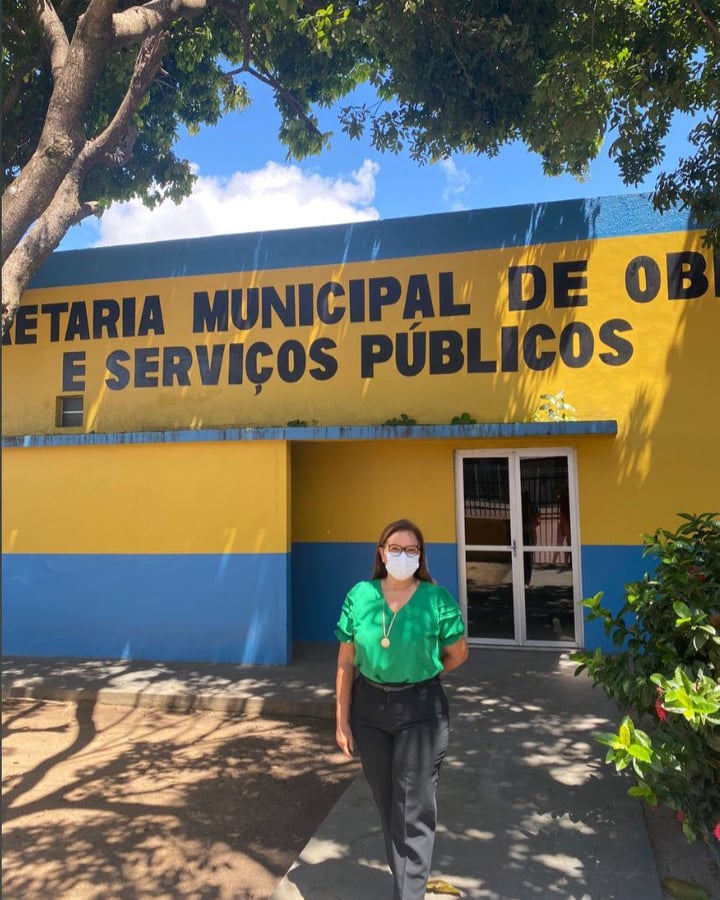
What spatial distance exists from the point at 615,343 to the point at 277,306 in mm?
3954

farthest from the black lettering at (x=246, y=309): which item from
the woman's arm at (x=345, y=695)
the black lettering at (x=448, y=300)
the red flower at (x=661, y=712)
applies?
the red flower at (x=661, y=712)

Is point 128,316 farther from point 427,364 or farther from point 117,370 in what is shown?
point 427,364

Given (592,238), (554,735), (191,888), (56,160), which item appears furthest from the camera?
(592,238)

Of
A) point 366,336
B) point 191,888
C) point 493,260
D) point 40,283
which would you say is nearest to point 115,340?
point 40,283

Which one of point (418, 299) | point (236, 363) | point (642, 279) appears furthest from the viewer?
point (236, 363)

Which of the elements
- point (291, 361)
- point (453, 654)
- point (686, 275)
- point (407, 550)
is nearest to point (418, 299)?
point (291, 361)

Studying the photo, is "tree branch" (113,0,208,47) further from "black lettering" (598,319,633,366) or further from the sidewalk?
the sidewalk

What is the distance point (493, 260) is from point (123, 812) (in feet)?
21.0

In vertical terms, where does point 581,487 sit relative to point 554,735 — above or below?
above

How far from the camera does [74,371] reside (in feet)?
27.7

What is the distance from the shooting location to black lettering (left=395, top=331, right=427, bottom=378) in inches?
299

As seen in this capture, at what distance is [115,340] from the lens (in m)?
8.36

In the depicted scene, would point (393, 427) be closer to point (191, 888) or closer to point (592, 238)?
point (592, 238)

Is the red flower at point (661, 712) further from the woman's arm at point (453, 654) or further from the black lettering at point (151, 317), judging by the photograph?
the black lettering at point (151, 317)
